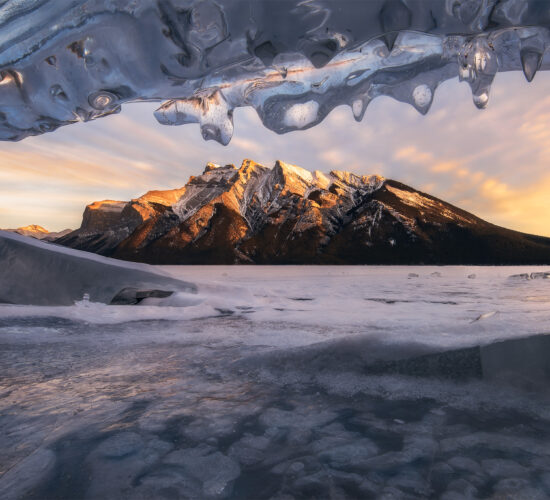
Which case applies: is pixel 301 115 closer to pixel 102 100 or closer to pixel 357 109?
pixel 357 109

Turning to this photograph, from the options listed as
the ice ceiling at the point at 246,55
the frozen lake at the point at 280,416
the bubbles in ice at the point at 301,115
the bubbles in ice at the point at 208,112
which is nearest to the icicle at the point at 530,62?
the ice ceiling at the point at 246,55

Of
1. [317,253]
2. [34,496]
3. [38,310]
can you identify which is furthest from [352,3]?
[317,253]

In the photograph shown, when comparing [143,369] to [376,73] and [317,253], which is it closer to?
[376,73]

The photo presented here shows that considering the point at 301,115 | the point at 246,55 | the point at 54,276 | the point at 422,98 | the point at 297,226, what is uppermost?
the point at 297,226

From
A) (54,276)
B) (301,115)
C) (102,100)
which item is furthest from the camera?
(54,276)

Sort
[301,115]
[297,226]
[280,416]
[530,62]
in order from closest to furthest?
[280,416] → [530,62] → [301,115] → [297,226]

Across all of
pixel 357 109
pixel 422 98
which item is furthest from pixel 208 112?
pixel 422 98

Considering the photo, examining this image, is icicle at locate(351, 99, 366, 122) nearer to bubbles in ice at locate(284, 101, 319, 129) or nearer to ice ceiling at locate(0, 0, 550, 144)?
ice ceiling at locate(0, 0, 550, 144)
